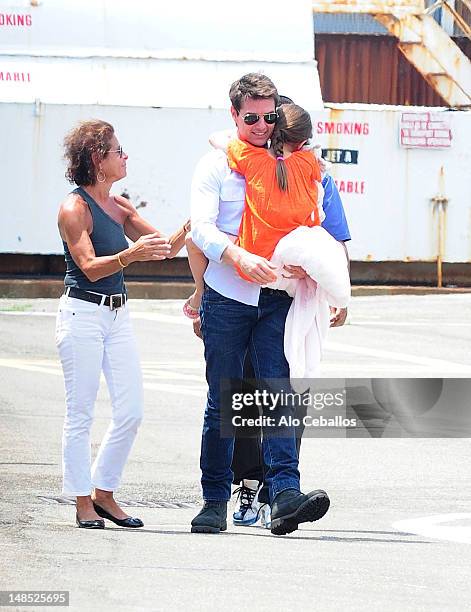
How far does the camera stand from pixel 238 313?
7.52 meters

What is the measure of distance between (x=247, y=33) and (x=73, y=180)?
15.2 metres

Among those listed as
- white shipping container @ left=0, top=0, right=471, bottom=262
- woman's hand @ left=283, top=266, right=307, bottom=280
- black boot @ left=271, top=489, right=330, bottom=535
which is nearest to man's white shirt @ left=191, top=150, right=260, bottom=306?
woman's hand @ left=283, top=266, right=307, bottom=280

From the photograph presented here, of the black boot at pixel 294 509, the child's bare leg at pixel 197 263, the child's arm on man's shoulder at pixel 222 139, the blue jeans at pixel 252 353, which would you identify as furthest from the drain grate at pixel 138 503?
the child's arm on man's shoulder at pixel 222 139

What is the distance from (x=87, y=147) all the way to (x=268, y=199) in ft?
3.23

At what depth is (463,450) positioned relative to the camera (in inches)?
417

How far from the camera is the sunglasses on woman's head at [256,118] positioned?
296 inches

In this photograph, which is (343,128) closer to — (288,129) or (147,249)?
(288,129)

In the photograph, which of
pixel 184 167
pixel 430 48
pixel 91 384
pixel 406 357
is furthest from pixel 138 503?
pixel 430 48

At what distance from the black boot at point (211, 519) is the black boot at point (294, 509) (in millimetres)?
266

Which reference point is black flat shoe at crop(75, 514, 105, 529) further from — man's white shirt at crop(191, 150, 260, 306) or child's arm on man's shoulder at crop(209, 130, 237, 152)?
child's arm on man's shoulder at crop(209, 130, 237, 152)

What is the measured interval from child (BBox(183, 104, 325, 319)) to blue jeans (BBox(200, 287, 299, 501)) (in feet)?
0.69

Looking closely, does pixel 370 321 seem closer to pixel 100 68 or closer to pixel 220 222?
pixel 100 68

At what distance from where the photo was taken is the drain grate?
8445 mm

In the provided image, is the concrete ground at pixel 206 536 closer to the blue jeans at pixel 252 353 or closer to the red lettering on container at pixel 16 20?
the blue jeans at pixel 252 353
